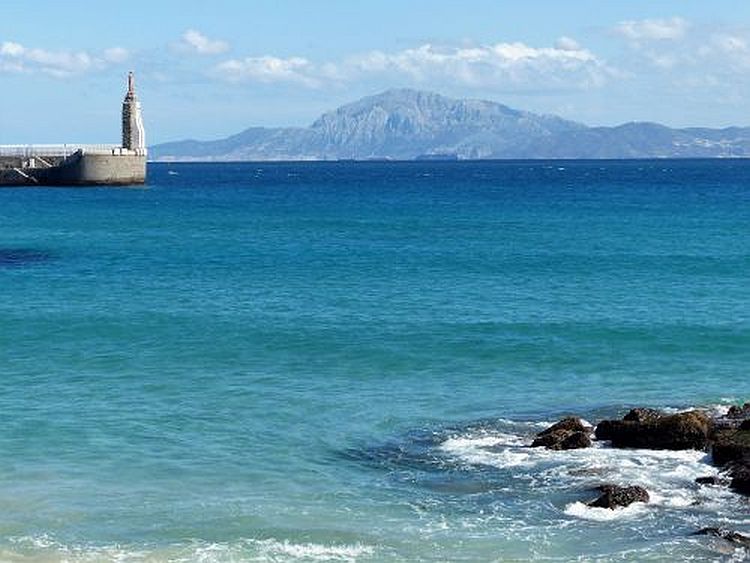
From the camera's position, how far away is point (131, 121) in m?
145

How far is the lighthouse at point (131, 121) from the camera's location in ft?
477

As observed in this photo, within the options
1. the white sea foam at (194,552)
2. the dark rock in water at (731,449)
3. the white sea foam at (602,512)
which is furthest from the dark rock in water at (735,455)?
the white sea foam at (194,552)

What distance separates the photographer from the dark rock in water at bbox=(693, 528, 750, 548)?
2253cm

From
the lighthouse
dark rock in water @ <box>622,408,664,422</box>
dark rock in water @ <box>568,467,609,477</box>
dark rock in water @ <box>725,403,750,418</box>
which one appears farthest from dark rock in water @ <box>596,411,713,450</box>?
the lighthouse

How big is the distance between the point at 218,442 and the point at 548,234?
62.9m

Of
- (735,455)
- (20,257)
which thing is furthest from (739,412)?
(20,257)

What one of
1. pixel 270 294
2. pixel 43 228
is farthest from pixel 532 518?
pixel 43 228

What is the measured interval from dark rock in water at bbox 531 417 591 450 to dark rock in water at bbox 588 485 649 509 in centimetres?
370

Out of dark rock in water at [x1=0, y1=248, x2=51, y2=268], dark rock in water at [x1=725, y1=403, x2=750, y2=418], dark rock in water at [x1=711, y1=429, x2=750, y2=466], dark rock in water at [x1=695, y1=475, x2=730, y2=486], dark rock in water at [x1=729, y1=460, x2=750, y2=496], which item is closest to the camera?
dark rock in water at [x1=729, y1=460, x2=750, y2=496]

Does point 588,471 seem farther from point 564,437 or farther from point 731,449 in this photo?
point 731,449

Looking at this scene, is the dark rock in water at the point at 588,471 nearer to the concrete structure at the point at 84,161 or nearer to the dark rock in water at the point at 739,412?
the dark rock in water at the point at 739,412

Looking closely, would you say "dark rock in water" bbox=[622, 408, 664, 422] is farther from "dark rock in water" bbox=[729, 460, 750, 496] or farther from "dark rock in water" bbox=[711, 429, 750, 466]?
"dark rock in water" bbox=[729, 460, 750, 496]

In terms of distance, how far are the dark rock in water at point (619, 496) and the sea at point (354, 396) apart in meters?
0.29

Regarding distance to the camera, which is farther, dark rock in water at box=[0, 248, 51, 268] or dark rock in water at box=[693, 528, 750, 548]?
dark rock in water at box=[0, 248, 51, 268]
